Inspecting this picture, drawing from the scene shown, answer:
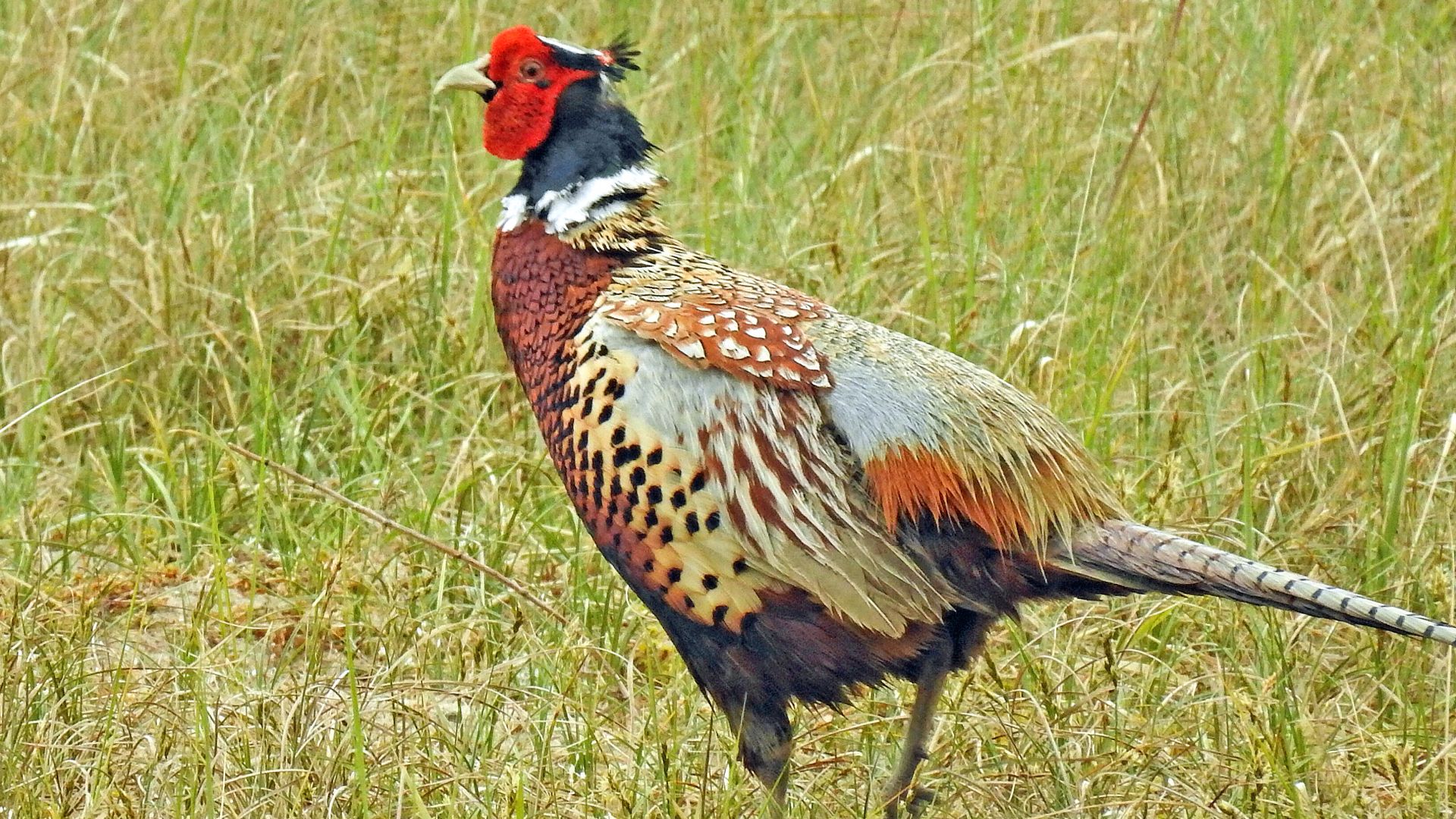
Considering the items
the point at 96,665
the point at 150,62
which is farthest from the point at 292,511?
the point at 150,62

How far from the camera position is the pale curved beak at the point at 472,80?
3738 mm

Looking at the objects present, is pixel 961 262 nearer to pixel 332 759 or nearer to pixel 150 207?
pixel 150 207

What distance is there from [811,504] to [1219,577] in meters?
0.68

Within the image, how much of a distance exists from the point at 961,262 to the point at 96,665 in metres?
2.56

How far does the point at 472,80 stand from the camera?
3736 mm

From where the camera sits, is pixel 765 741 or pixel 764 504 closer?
pixel 764 504

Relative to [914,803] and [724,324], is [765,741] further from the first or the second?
[724,324]

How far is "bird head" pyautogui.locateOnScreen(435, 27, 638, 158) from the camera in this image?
368 cm

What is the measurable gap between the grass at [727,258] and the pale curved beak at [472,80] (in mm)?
959

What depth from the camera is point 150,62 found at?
19.9 feet

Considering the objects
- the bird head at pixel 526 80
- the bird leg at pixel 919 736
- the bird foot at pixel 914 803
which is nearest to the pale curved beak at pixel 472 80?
the bird head at pixel 526 80

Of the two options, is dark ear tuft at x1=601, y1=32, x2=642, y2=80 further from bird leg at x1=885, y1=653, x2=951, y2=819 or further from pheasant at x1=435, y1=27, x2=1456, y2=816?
bird leg at x1=885, y1=653, x2=951, y2=819

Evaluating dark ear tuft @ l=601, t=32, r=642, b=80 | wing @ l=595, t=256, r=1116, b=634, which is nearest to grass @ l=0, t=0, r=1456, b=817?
wing @ l=595, t=256, r=1116, b=634

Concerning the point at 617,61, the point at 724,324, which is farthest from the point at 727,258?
the point at 724,324
